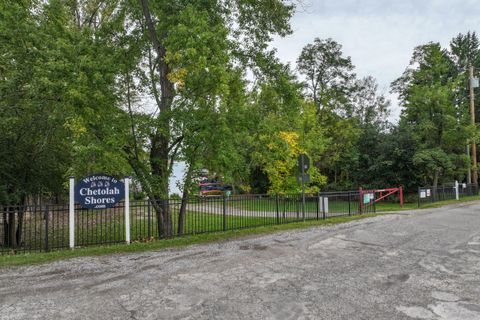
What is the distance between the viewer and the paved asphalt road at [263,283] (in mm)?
3797

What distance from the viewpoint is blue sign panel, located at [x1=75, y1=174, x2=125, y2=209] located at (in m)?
7.85

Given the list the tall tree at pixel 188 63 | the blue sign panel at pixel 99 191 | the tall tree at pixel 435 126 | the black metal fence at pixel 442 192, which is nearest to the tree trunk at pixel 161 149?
the tall tree at pixel 188 63

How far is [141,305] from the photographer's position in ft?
13.1

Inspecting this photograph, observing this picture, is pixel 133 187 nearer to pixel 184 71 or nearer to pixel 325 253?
pixel 184 71

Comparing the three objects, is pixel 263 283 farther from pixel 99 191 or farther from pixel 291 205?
pixel 291 205

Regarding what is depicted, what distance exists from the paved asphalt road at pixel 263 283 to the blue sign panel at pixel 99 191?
71.1 inches

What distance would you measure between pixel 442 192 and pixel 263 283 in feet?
68.0

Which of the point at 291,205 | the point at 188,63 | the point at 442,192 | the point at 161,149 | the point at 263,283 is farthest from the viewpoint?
the point at 442,192

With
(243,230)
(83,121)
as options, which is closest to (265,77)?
(243,230)

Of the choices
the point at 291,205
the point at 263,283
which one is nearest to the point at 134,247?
the point at 263,283

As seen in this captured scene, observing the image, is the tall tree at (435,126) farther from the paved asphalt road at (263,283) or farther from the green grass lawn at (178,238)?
the paved asphalt road at (263,283)

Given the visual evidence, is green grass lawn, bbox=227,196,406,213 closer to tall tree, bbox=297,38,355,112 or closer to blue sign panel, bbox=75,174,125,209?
blue sign panel, bbox=75,174,125,209

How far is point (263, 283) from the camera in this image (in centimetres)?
480

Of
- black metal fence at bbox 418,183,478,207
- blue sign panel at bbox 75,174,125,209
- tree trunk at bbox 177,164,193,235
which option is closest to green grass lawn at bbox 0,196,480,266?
tree trunk at bbox 177,164,193,235
